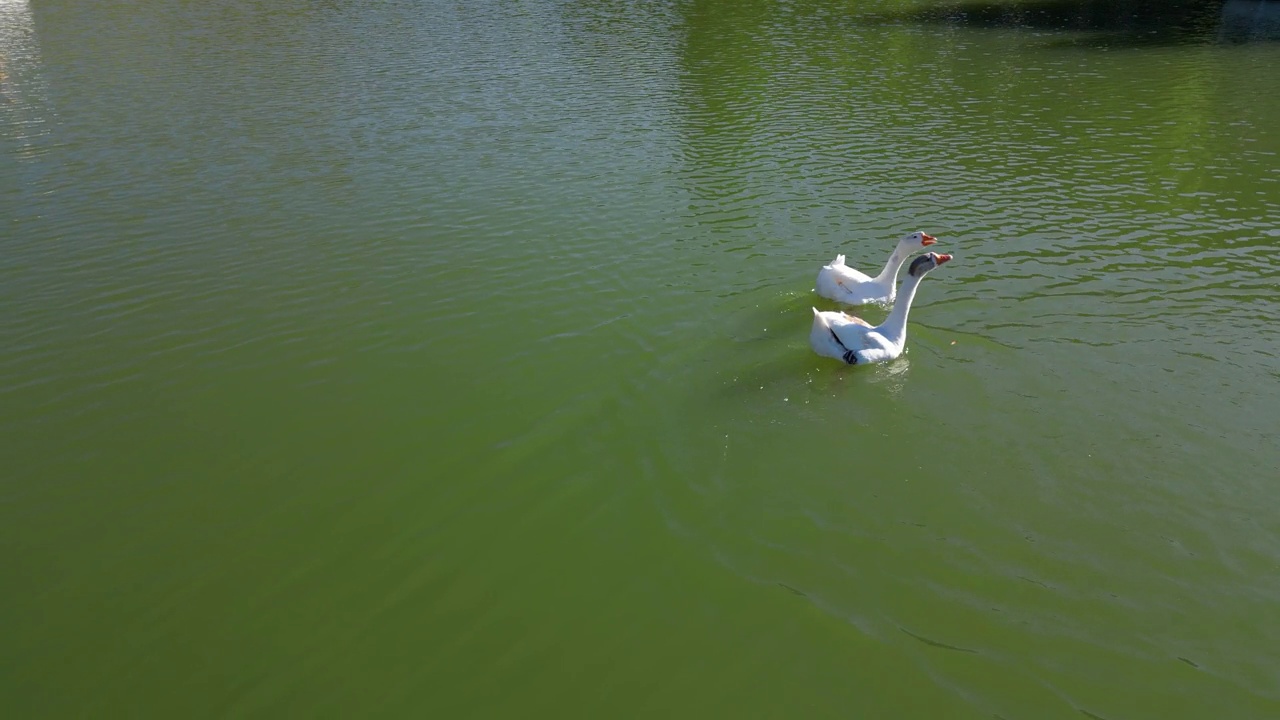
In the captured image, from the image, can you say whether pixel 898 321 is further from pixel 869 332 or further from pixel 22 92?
pixel 22 92

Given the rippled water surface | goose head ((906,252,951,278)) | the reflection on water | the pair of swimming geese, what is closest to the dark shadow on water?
the rippled water surface

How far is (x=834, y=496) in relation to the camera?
8781mm

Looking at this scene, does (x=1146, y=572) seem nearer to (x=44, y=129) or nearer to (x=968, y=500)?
(x=968, y=500)

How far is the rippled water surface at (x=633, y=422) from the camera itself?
708cm

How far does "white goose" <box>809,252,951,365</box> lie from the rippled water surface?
0.72 feet

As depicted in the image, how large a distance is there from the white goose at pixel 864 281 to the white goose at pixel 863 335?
989 millimetres

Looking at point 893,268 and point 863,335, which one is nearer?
point 863,335

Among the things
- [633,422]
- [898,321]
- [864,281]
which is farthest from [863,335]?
[633,422]

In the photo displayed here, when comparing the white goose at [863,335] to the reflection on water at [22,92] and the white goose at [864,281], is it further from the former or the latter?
the reflection on water at [22,92]

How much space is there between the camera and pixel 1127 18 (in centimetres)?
3375

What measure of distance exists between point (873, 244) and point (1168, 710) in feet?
29.7

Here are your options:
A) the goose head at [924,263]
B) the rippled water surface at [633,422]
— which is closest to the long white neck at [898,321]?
the goose head at [924,263]

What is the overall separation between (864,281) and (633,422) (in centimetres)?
420

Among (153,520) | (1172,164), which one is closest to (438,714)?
(153,520)
